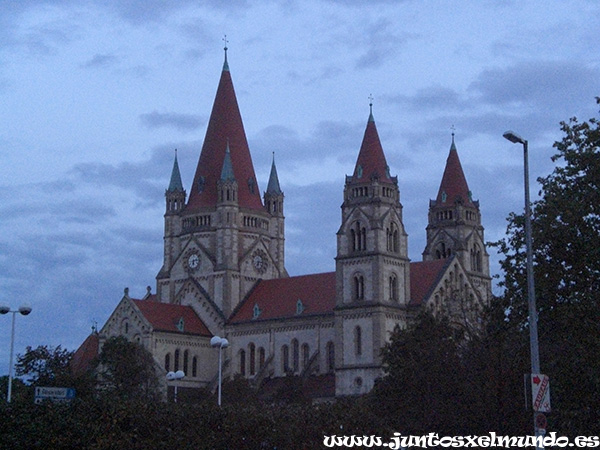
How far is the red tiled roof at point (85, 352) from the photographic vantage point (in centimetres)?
10850

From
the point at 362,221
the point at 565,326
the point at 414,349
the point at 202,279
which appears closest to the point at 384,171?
the point at 362,221

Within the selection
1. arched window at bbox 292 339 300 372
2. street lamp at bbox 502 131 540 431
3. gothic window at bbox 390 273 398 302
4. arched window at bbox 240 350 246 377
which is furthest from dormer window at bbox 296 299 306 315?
street lamp at bbox 502 131 540 431

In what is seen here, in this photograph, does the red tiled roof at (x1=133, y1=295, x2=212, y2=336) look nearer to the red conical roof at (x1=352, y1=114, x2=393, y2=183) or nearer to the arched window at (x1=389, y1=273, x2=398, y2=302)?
the arched window at (x1=389, y1=273, x2=398, y2=302)

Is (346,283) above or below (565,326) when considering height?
above

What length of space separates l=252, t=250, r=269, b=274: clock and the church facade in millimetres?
114

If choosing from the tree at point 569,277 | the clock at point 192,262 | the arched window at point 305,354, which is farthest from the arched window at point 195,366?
the tree at point 569,277

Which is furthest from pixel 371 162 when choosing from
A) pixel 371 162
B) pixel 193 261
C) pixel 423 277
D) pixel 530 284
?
pixel 530 284

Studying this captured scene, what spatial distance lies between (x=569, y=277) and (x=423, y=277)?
5600 cm

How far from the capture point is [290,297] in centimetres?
10312

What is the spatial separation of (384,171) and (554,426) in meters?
54.1

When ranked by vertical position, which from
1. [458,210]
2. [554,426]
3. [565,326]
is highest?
[458,210]

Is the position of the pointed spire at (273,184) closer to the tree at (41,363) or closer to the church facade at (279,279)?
the church facade at (279,279)

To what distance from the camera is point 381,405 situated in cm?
5878

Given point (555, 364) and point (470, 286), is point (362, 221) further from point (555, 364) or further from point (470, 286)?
point (555, 364)
